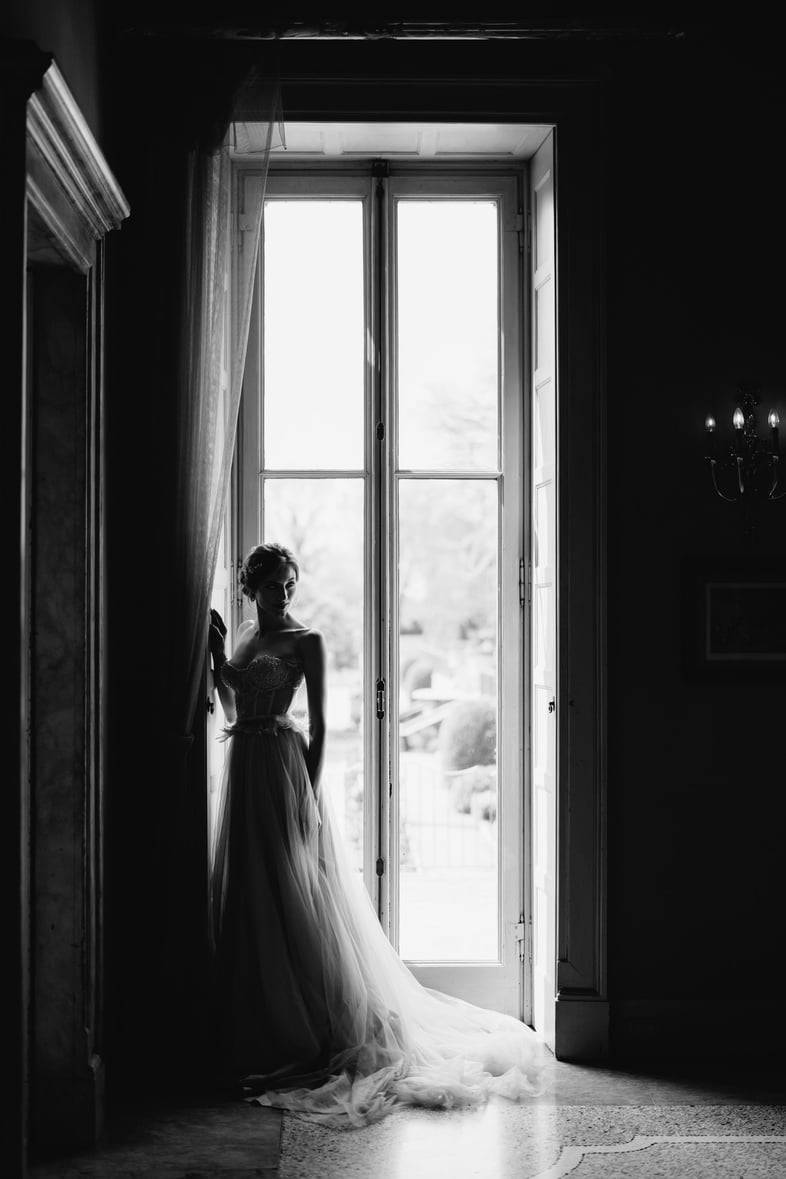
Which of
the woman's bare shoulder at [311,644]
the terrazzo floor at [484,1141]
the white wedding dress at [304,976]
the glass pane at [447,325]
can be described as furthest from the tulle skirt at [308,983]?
the glass pane at [447,325]

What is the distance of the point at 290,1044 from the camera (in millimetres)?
3594

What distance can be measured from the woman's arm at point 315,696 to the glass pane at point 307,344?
86 cm

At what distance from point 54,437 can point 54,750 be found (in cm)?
95

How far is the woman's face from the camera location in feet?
12.8

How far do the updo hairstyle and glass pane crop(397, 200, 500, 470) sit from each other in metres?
0.86

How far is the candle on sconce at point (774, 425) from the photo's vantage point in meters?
3.76

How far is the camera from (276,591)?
390cm

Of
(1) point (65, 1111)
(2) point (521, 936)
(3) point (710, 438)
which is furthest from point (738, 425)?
(1) point (65, 1111)

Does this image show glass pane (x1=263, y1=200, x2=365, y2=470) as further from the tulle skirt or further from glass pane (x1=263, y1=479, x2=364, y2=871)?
the tulle skirt

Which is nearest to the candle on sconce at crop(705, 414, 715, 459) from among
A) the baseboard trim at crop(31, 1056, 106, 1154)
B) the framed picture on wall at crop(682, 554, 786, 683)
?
the framed picture on wall at crop(682, 554, 786, 683)

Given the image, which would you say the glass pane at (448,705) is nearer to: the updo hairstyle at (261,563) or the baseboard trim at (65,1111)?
the updo hairstyle at (261,563)

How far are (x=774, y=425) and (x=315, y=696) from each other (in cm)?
188

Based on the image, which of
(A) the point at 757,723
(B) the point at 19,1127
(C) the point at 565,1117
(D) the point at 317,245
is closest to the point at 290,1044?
(C) the point at 565,1117

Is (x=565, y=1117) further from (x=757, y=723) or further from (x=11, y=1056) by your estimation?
(x=11, y=1056)
